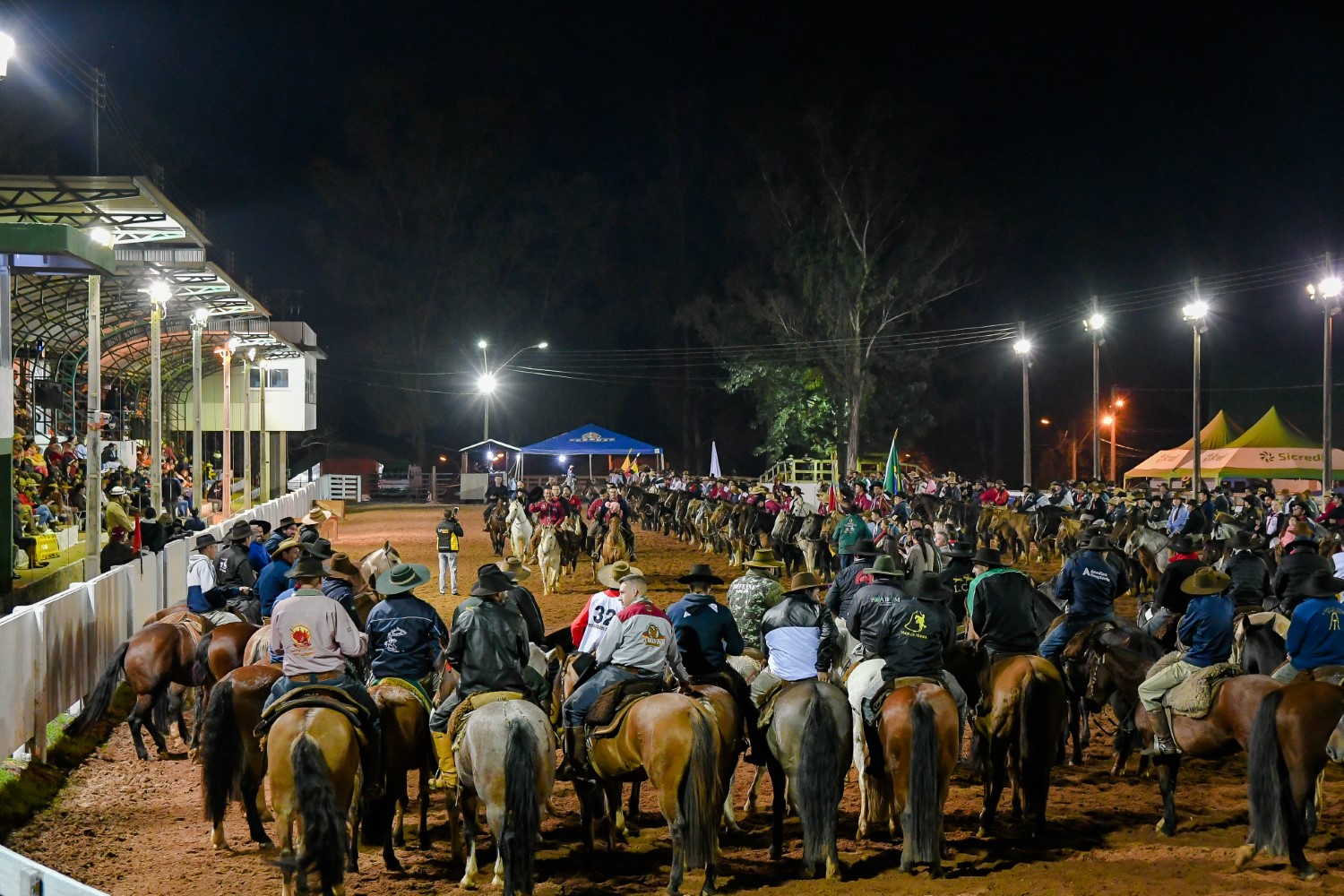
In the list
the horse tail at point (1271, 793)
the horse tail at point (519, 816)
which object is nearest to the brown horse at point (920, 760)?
the horse tail at point (1271, 793)

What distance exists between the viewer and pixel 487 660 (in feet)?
25.1

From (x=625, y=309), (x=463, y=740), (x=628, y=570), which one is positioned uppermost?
(x=625, y=309)

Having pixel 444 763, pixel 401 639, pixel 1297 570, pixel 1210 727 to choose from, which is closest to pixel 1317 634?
pixel 1210 727

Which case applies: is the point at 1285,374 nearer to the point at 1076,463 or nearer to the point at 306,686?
the point at 1076,463

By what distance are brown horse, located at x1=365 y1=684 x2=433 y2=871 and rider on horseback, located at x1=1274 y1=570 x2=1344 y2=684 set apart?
236 inches

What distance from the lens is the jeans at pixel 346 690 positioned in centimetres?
750

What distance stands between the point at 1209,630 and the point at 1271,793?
1.45m

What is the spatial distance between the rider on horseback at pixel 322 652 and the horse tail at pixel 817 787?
8.77 feet

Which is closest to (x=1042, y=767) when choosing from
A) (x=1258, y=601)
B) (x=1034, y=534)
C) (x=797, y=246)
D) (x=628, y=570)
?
(x=628, y=570)

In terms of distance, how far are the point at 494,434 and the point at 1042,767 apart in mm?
59964

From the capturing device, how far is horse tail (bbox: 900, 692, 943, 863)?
298 inches

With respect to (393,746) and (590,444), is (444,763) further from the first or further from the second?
(590,444)

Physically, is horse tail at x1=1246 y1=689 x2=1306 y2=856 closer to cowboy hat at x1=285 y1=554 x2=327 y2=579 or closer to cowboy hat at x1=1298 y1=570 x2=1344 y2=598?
cowboy hat at x1=1298 y1=570 x2=1344 y2=598

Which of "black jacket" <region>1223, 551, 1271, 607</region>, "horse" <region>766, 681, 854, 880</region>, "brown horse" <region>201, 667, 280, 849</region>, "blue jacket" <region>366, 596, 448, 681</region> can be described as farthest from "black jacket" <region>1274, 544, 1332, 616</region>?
"brown horse" <region>201, 667, 280, 849</region>
